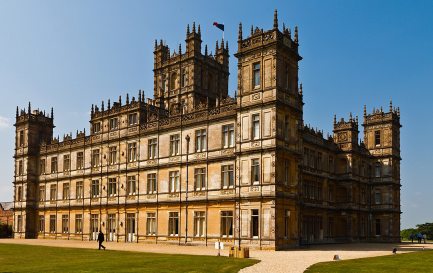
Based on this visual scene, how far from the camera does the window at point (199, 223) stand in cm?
4747

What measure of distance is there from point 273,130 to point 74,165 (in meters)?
31.9

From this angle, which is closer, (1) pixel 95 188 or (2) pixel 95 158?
(1) pixel 95 188

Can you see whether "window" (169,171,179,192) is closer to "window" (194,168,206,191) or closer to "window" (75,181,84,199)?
"window" (194,168,206,191)

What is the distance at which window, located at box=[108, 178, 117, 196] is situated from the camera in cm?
5725

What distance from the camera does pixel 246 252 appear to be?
1190 inches

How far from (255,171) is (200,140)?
27.5ft

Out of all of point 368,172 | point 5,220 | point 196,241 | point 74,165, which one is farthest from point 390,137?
point 5,220

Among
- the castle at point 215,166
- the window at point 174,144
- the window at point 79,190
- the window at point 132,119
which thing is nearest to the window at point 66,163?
the castle at point 215,166

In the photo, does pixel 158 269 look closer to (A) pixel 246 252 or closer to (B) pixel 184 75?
(A) pixel 246 252

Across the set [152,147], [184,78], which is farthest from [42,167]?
[184,78]

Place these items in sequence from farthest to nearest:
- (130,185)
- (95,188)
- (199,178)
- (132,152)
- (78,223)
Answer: (78,223) → (95,188) → (132,152) → (130,185) → (199,178)

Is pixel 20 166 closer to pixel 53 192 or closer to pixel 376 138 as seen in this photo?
pixel 53 192

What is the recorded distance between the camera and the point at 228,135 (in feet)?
151

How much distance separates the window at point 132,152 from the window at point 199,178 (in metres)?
9.78
